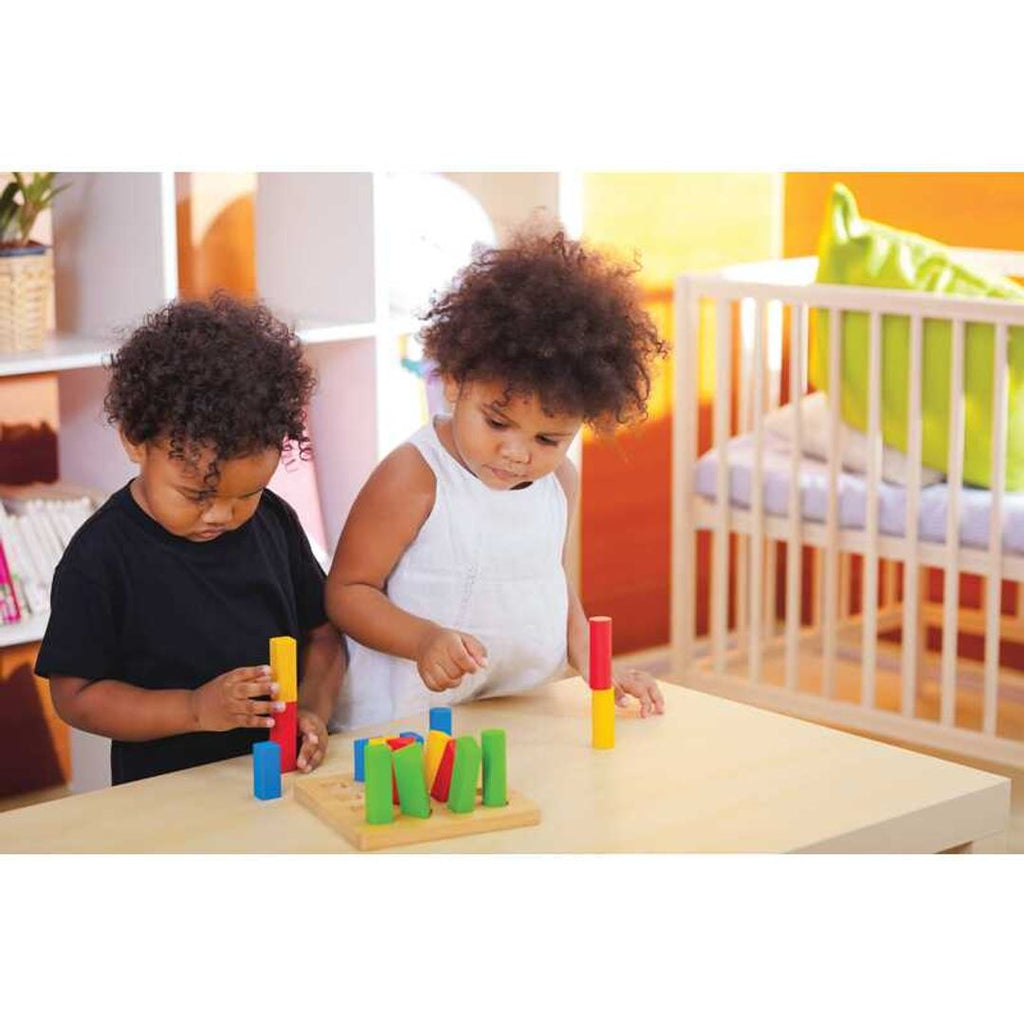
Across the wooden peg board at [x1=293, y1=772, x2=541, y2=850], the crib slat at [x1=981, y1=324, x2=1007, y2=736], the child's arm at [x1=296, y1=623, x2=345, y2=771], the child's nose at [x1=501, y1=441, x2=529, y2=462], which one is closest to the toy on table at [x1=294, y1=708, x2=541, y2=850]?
the wooden peg board at [x1=293, y1=772, x2=541, y2=850]

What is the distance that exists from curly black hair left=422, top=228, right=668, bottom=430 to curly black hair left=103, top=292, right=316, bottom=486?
143 millimetres

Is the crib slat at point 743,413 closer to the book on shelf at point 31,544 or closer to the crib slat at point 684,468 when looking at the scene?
the crib slat at point 684,468

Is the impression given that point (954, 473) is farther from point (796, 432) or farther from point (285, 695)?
point (285, 695)

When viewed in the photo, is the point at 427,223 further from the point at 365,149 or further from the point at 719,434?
the point at 365,149

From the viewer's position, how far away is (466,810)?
1.22m

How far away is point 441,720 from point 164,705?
0.69 feet

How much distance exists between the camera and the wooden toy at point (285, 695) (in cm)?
133

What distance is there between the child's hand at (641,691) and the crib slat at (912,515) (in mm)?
1215

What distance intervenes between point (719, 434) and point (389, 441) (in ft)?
1.88

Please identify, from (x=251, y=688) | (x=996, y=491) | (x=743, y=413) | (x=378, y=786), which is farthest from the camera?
(x=743, y=413)

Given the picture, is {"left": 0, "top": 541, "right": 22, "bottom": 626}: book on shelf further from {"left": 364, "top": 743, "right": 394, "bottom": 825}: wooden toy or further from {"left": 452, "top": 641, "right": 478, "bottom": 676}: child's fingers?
{"left": 364, "top": 743, "right": 394, "bottom": 825}: wooden toy

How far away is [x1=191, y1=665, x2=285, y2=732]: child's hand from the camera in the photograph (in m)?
1.30

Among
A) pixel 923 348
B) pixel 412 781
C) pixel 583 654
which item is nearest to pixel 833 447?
pixel 923 348

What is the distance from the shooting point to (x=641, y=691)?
1.48 meters
